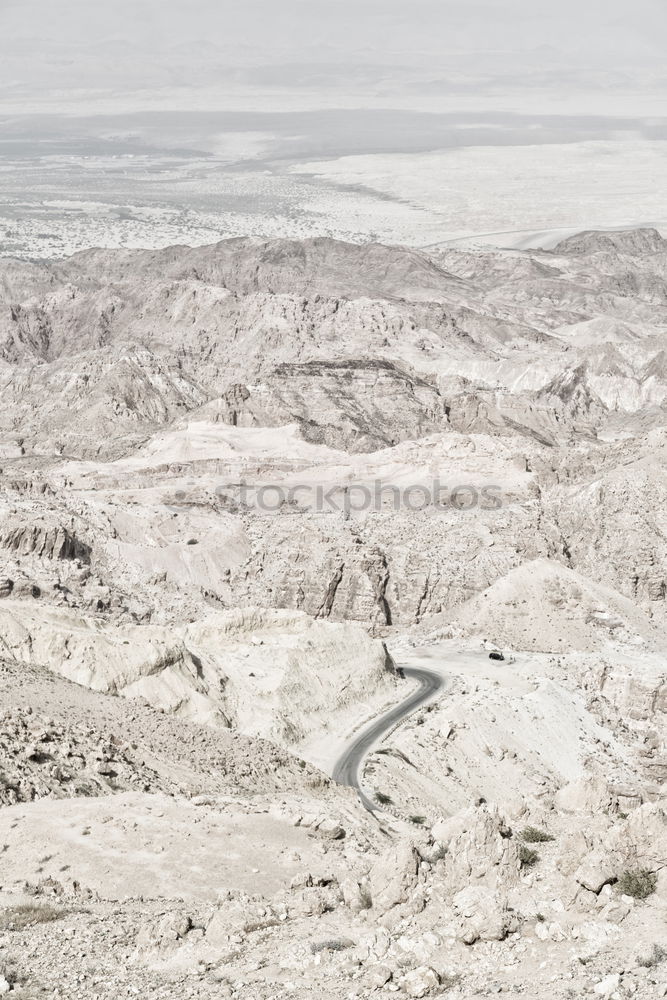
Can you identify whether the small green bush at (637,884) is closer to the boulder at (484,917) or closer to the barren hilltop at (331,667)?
the barren hilltop at (331,667)

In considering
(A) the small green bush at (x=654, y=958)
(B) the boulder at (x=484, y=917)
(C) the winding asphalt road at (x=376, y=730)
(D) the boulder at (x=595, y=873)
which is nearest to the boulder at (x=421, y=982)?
(B) the boulder at (x=484, y=917)

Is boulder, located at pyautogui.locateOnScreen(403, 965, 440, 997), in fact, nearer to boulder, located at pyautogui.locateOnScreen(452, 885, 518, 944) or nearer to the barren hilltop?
the barren hilltop

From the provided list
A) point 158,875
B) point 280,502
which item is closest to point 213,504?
point 280,502

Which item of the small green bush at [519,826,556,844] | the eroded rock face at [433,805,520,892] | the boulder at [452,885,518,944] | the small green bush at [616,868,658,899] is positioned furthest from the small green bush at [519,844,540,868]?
the small green bush at [616,868,658,899]

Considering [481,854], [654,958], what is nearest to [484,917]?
[481,854]

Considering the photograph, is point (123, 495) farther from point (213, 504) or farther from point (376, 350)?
point (376, 350)
